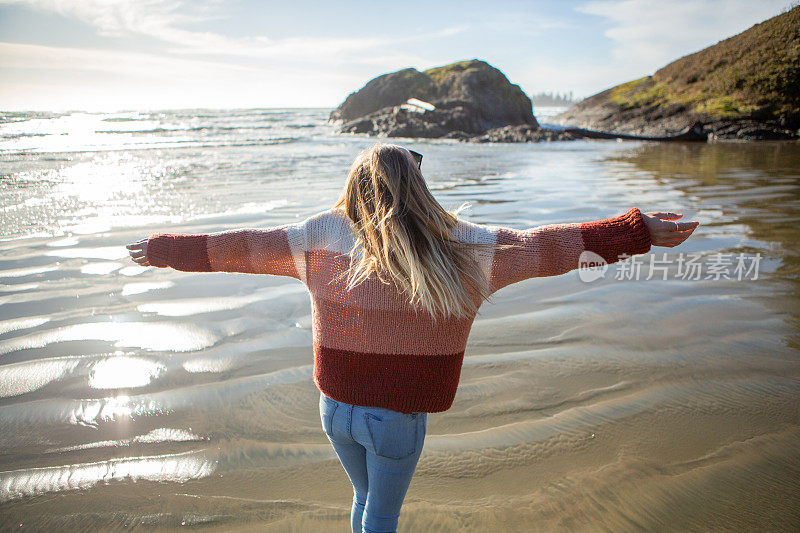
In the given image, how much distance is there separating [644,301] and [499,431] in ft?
9.64

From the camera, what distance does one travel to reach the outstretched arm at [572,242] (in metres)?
1.80

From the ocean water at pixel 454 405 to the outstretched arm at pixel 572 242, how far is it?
5.05ft

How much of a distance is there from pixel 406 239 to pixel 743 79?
37.7 meters

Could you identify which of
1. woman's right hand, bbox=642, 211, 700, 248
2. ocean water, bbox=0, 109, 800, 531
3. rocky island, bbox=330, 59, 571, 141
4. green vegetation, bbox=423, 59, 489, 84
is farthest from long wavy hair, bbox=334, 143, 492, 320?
green vegetation, bbox=423, 59, 489, 84

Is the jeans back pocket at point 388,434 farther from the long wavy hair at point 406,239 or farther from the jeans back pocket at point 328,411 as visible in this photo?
the long wavy hair at point 406,239

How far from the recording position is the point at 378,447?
1829 mm

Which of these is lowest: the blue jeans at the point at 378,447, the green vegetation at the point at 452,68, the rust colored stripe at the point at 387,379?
the blue jeans at the point at 378,447

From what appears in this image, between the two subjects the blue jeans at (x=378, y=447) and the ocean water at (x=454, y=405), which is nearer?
the blue jeans at (x=378, y=447)

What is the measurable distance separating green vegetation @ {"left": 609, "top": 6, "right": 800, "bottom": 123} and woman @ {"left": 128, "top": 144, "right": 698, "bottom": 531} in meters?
31.9

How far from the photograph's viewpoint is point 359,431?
6.04 feet

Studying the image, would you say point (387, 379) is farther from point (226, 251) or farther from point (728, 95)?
point (728, 95)

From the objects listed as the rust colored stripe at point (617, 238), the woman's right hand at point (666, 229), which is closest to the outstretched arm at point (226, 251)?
the rust colored stripe at point (617, 238)
